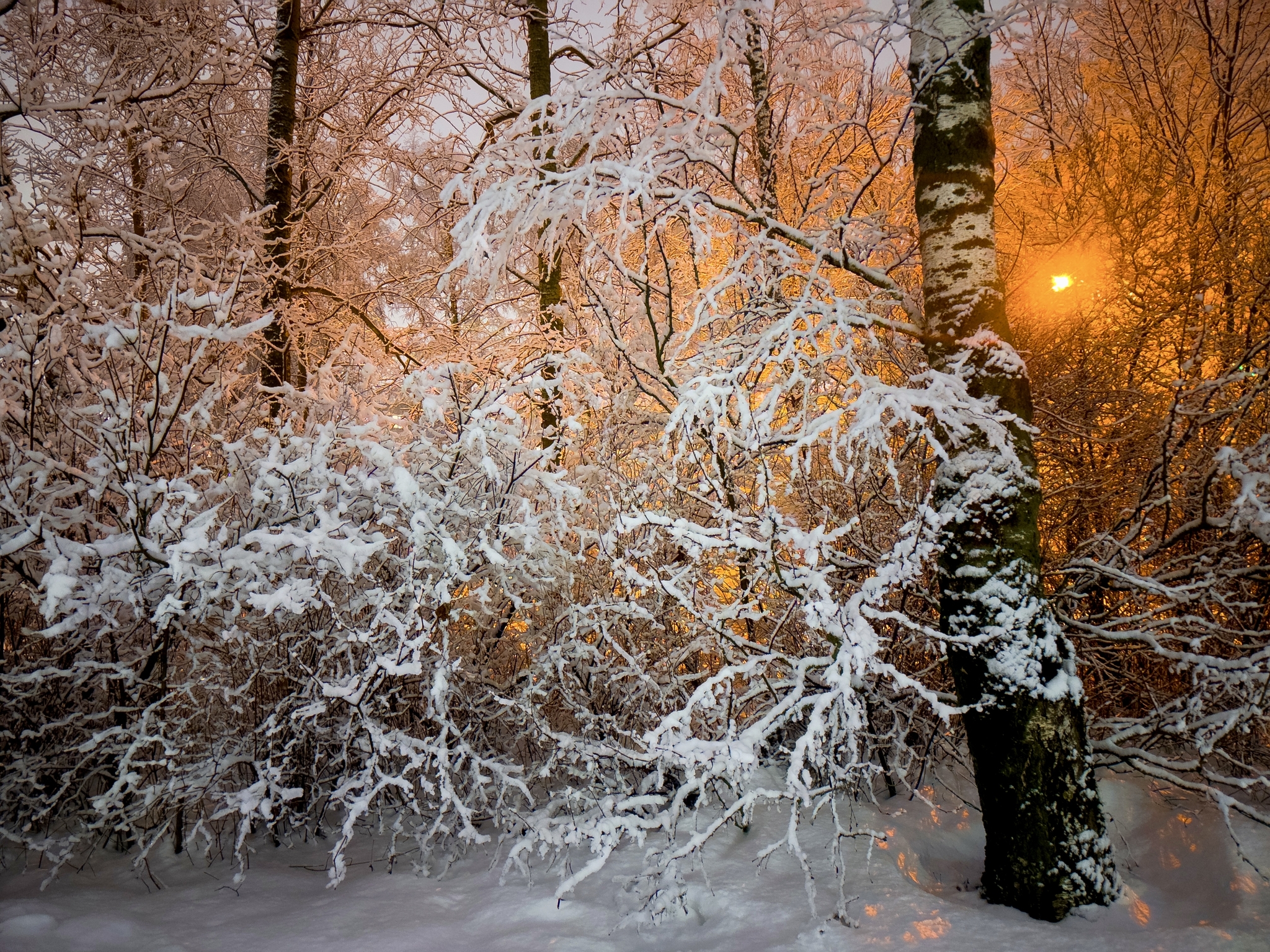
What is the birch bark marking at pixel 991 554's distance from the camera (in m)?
2.34

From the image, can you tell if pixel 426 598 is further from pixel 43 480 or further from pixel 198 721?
pixel 43 480

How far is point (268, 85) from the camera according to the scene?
19.7 feet

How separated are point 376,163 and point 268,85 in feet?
3.83

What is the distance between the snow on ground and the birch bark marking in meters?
0.21

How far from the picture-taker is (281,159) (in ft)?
17.1

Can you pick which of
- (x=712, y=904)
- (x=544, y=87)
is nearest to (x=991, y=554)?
(x=712, y=904)

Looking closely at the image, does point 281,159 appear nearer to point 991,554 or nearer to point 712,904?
point 991,554

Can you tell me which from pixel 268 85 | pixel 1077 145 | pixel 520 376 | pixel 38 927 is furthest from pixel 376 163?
pixel 38 927

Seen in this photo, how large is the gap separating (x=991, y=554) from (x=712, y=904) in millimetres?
1714

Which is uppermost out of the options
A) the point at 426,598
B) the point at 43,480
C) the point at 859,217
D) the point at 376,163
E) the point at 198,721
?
the point at 376,163

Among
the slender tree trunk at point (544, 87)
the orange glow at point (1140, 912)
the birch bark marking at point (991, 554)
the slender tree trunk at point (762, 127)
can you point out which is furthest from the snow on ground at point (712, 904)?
the slender tree trunk at point (544, 87)

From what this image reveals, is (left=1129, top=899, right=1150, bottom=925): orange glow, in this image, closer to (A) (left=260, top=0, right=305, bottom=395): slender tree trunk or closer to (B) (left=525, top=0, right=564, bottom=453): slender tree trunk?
(B) (left=525, top=0, right=564, bottom=453): slender tree trunk

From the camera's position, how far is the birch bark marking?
2.34 meters

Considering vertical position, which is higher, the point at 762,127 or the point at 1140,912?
the point at 762,127
